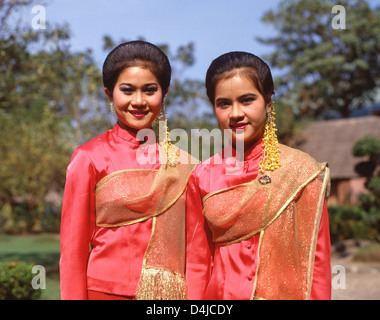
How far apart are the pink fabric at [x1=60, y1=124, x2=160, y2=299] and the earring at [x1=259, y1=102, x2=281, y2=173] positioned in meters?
0.70

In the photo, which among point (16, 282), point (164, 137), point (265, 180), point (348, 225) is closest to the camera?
point (265, 180)

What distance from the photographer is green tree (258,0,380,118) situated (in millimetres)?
25562

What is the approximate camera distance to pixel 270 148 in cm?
267

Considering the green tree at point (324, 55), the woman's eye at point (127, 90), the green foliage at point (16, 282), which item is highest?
the green tree at point (324, 55)

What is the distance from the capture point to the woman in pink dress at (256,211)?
2529mm

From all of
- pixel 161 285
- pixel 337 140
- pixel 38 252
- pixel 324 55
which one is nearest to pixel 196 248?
pixel 161 285

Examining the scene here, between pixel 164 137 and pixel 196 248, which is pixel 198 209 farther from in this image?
pixel 164 137

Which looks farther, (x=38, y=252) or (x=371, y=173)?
(x=38, y=252)

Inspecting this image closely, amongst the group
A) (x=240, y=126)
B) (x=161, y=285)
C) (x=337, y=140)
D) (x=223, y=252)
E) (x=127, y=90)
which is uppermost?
(x=337, y=140)

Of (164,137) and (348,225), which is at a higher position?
(348,225)

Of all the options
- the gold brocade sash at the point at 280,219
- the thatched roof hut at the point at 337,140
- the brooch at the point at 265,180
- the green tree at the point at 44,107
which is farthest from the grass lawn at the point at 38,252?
the thatched roof hut at the point at 337,140

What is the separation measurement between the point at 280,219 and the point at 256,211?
0.42 ft

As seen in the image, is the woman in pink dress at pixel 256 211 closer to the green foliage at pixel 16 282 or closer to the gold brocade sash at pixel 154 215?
the gold brocade sash at pixel 154 215

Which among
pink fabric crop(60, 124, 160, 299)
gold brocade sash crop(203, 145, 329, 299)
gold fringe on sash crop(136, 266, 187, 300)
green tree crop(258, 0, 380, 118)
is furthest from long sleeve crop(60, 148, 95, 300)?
green tree crop(258, 0, 380, 118)
